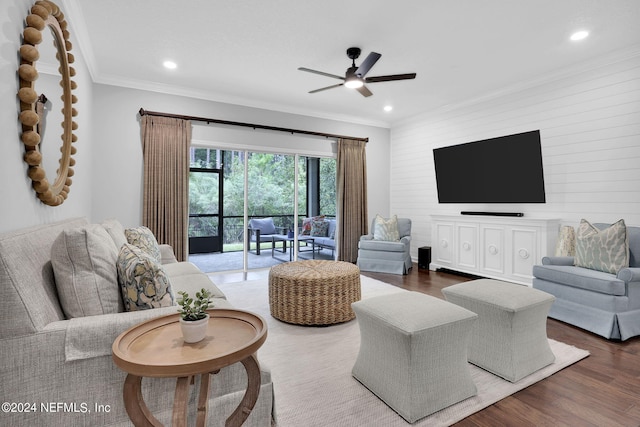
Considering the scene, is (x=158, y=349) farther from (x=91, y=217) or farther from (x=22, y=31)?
(x=91, y=217)

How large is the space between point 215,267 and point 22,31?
12.6 feet

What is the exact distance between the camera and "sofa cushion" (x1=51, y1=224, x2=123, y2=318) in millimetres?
1309

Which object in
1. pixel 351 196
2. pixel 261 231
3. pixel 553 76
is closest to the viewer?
pixel 553 76

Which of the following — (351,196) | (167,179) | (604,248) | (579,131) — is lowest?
(604,248)

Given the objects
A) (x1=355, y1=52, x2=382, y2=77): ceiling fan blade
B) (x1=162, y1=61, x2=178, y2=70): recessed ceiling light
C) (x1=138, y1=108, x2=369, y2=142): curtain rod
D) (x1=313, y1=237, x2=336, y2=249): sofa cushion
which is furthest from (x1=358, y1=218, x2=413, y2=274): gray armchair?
(x1=162, y1=61, x2=178, y2=70): recessed ceiling light

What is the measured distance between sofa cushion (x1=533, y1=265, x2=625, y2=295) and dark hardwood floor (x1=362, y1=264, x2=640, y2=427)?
16.8 inches

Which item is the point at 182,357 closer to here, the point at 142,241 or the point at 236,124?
the point at 142,241

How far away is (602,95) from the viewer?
3.58 meters

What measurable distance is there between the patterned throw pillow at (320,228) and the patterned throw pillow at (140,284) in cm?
425

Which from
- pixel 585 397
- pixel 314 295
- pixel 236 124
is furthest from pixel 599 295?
pixel 236 124

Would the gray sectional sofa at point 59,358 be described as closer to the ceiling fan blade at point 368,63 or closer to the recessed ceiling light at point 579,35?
the ceiling fan blade at point 368,63

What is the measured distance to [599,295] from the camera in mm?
2664

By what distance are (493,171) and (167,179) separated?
4.50m

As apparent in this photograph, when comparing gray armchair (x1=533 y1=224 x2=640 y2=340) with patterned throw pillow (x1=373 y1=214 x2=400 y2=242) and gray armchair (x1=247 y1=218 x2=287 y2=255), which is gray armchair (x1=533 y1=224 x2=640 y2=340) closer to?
patterned throw pillow (x1=373 y1=214 x2=400 y2=242)
